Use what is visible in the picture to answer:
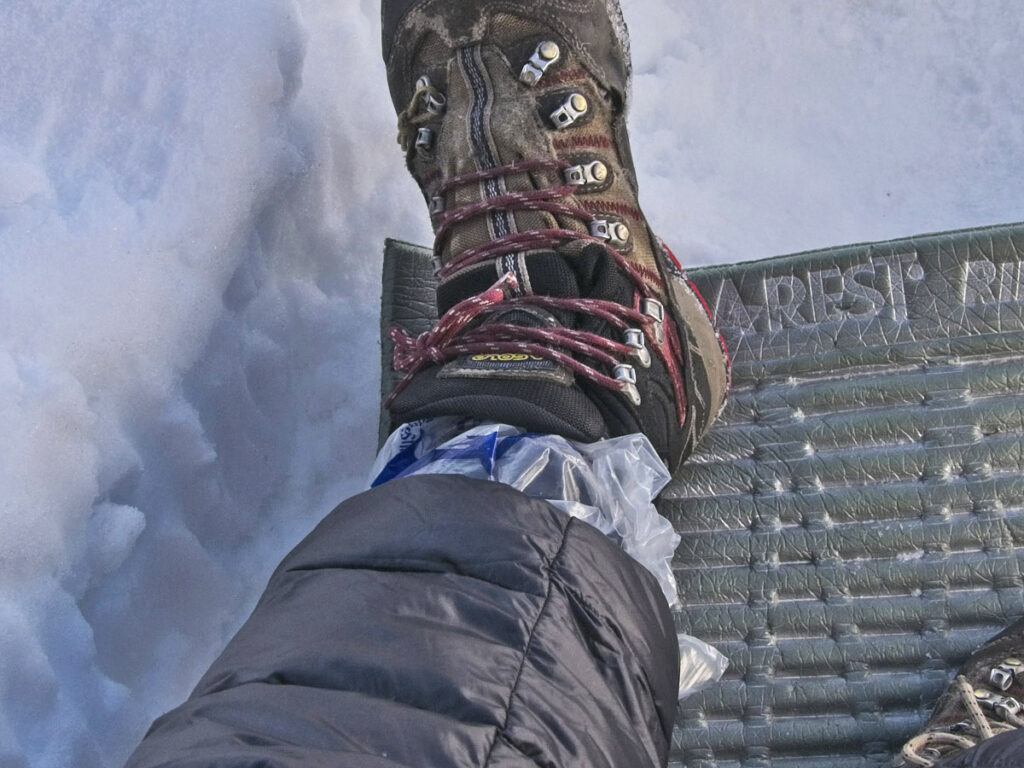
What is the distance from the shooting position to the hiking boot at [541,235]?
91 centimetres

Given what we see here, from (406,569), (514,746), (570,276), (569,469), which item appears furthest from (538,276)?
(514,746)

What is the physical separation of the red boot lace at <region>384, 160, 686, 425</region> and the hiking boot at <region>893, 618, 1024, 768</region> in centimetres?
35

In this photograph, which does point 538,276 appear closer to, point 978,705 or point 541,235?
point 541,235

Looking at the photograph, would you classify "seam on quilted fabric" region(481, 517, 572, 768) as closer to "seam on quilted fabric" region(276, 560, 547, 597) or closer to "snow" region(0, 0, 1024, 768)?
"seam on quilted fabric" region(276, 560, 547, 597)

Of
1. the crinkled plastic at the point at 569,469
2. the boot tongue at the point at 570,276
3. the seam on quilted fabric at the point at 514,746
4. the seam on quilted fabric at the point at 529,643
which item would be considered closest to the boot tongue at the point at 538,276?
the boot tongue at the point at 570,276

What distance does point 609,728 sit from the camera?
0.64 m

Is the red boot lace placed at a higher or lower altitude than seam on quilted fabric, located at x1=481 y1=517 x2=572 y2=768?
higher

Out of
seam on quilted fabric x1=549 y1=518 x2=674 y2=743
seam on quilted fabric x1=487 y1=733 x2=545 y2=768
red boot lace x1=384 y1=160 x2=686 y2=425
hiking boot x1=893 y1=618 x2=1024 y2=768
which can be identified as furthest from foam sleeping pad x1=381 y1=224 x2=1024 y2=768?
seam on quilted fabric x1=487 y1=733 x2=545 y2=768

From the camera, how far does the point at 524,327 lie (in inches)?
35.7

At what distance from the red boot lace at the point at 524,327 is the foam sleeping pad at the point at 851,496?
162mm

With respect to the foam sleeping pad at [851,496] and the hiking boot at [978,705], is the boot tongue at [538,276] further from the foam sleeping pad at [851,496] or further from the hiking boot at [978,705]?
the hiking boot at [978,705]

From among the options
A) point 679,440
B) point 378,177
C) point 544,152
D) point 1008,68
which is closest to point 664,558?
point 679,440

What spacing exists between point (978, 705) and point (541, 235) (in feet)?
1.91

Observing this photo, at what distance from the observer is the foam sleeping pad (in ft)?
3.28
